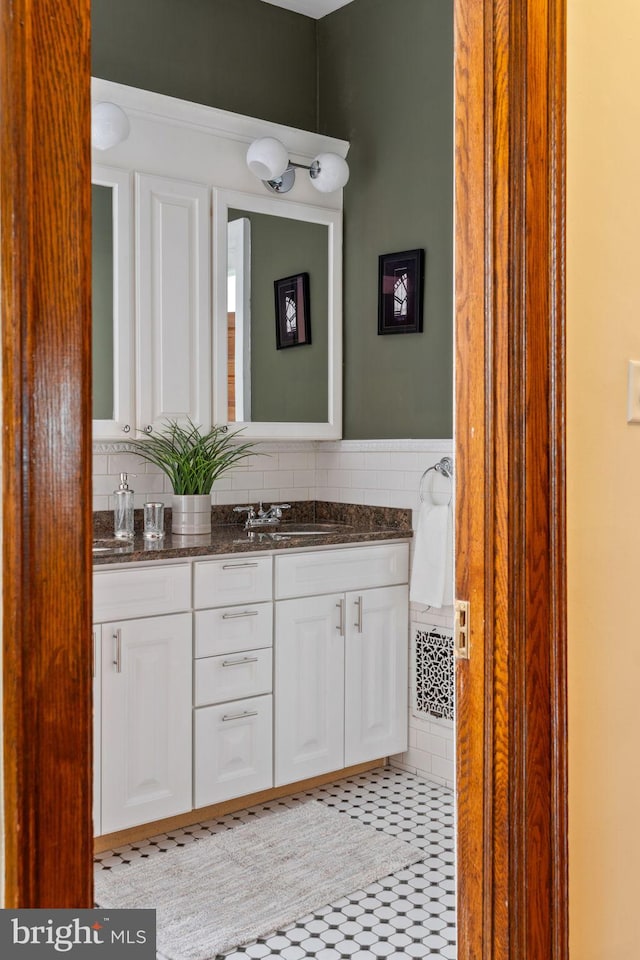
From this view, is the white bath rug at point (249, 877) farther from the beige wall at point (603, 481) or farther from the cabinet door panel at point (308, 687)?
the beige wall at point (603, 481)

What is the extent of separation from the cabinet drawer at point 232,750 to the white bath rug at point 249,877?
0.42 feet

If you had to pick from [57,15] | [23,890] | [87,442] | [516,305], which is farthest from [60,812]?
[516,305]

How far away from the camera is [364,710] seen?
3273mm

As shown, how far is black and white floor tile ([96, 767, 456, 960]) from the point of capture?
7.14 feet

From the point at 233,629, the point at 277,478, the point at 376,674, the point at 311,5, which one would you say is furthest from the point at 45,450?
the point at 311,5

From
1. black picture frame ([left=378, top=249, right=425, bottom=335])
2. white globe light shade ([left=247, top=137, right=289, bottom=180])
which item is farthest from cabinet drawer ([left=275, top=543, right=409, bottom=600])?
white globe light shade ([left=247, top=137, right=289, bottom=180])

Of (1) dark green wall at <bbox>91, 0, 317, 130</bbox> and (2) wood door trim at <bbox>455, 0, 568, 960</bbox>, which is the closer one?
(2) wood door trim at <bbox>455, 0, 568, 960</bbox>

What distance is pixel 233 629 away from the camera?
290cm

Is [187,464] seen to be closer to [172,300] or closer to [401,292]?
[172,300]

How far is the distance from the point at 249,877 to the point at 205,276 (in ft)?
6.60

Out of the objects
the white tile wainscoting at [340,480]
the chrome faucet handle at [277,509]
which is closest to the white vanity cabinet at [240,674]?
the white tile wainscoting at [340,480]

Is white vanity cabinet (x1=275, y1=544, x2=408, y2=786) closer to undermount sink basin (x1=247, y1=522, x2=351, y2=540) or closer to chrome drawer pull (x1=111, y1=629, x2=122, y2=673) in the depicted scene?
undermount sink basin (x1=247, y1=522, x2=351, y2=540)

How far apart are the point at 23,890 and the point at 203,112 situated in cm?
291

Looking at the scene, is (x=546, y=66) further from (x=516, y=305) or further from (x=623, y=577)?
(x=623, y=577)
